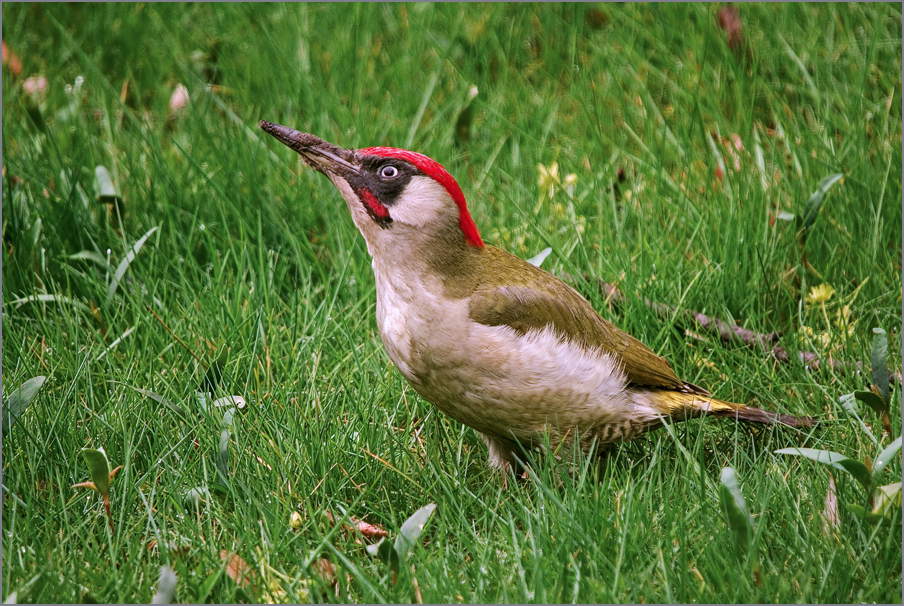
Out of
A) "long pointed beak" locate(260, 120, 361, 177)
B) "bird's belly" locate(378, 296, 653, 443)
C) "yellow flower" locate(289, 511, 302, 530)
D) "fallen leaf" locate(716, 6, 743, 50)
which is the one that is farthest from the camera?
"fallen leaf" locate(716, 6, 743, 50)

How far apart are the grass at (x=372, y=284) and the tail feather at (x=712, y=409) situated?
2.5 inches

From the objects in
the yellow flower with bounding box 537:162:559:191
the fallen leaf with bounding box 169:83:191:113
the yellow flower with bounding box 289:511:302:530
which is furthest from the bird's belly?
the fallen leaf with bounding box 169:83:191:113

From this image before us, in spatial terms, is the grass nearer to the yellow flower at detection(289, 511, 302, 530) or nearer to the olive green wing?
the yellow flower at detection(289, 511, 302, 530)

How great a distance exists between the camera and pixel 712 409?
3.42 metres

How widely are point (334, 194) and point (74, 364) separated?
1.32 meters

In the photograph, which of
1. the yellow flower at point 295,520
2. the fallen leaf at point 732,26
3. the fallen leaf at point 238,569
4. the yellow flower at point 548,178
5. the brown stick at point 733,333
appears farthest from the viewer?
the fallen leaf at point 732,26

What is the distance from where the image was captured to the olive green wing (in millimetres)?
3221

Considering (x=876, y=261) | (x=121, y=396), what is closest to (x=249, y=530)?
(x=121, y=396)

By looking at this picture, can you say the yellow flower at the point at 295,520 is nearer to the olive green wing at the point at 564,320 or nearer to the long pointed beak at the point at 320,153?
the olive green wing at the point at 564,320

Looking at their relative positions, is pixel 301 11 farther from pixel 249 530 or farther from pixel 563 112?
pixel 249 530

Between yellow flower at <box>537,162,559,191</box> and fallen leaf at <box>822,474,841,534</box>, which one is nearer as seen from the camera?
fallen leaf at <box>822,474,841,534</box>

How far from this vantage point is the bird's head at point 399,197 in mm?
3223

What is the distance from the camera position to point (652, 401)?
3.44m

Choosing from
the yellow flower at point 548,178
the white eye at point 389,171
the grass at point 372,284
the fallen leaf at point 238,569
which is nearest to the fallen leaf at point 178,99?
the grass at point 372,284
